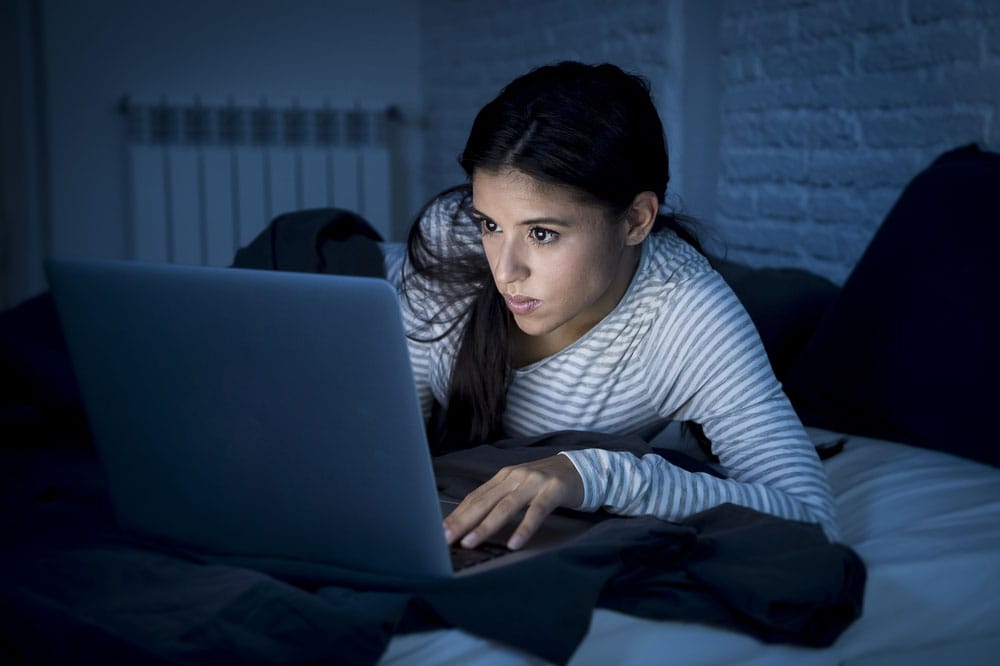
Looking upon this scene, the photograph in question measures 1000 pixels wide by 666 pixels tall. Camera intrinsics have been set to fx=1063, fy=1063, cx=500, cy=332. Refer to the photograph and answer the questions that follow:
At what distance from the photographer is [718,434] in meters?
1.25

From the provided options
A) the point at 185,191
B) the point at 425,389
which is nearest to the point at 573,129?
the point at 425,389

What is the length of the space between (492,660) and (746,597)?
0.23 meters

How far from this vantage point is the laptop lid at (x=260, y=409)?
79 cm

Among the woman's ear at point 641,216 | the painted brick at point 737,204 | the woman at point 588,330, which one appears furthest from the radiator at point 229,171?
the woman's ear at point 641,216

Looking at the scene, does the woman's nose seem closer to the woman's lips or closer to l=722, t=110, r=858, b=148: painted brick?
the woman's lips

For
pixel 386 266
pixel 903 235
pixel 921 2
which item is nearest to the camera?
pixel 903 235

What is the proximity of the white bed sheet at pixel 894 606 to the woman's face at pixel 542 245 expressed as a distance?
41 centimetres

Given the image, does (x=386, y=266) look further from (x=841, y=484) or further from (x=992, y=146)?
(x=992, y=146)

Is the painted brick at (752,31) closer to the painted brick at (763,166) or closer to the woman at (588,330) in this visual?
the painted brick at (763,166)

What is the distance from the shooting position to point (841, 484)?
1371mm

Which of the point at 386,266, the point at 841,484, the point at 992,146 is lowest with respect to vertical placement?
the point at 841,484

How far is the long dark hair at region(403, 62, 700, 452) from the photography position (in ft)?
4.01

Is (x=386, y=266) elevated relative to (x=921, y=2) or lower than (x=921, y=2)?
lower

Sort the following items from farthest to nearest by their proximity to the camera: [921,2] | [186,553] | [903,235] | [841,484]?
[921,2], [903,235], [841,484], [186,553]
